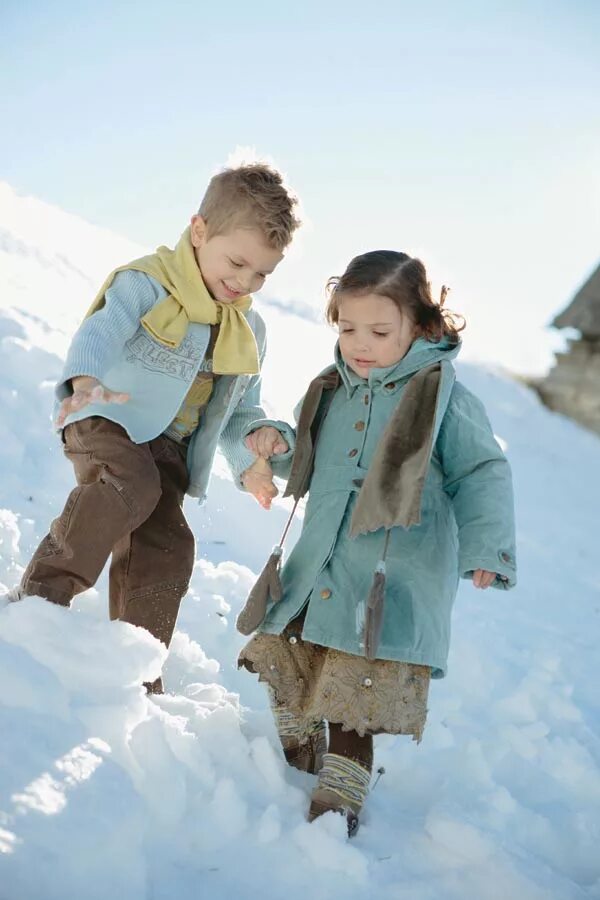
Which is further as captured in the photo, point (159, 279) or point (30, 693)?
point (159, 279)

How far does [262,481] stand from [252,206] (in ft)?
2.74

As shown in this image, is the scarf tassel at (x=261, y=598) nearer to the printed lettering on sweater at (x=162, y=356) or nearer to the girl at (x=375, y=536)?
the girl at (x=375, y=536)

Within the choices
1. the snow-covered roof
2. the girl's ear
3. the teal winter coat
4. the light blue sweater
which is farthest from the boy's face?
the snow-covered roof

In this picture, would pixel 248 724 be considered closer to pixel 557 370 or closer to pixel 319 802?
pixel 319 802

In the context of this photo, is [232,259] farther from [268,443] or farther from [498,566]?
[498,566]

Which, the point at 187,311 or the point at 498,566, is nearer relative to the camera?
the point at 498,566

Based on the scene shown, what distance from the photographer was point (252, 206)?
2775 mm

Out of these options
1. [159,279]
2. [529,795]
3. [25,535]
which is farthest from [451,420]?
[25,535]

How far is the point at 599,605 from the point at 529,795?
7.69ft

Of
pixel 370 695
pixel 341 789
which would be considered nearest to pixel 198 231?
pixel 370 695

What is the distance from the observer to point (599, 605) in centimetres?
507

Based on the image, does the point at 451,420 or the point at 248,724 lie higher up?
the point at 451,420

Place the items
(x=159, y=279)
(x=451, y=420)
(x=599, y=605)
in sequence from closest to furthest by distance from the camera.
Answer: (x=451, y=420) → (x=159, y=279) → (x=599, y=605)

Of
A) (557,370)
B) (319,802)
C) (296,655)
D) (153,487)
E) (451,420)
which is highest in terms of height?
(557,370)
